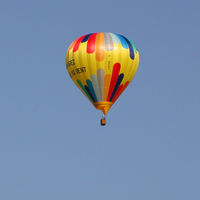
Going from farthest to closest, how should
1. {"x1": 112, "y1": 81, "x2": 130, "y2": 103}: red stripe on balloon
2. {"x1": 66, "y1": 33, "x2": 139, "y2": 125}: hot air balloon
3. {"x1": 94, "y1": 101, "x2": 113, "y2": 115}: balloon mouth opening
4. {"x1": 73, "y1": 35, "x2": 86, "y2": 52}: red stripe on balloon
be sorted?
{"x1": 112, "y1": 81, "x2": 130, "y2": 103}: red stripe on balloon < {"x1": 73, "y1": 35, "x2": 86, "y2": 52}: red stripe on balloon < {"x1": 94, "y1": 101, "x2": 113, "y2": 115}: balloon mouth opening < {"x1": 66, "y1": 33, "x2": 139, "y2": 125}: hot air balloon

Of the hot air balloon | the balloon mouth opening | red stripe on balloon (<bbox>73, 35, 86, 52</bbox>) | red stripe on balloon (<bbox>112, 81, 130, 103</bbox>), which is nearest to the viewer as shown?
the hot air balloon

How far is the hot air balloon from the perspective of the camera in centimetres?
16338

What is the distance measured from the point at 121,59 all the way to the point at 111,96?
161 inches

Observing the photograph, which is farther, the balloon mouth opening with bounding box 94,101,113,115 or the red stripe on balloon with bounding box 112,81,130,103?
the red stripe on balloon with bounding box 112,81,130,103

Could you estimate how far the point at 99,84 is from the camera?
163625 mm

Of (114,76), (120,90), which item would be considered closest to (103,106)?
(120,90)

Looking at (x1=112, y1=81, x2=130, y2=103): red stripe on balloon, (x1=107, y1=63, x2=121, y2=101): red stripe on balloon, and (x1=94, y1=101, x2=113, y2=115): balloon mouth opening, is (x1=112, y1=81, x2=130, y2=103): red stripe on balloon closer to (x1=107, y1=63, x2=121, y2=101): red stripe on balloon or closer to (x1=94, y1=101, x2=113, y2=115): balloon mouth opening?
(x1=107, y1=63, x2=121, y2=101): red stripe on balloon

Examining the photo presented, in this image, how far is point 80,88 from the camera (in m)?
166

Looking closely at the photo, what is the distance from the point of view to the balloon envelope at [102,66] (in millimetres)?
163375

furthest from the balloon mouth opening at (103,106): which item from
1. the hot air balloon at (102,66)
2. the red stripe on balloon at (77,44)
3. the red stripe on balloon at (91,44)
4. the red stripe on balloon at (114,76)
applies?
the red stripe on balloon at (77,44)

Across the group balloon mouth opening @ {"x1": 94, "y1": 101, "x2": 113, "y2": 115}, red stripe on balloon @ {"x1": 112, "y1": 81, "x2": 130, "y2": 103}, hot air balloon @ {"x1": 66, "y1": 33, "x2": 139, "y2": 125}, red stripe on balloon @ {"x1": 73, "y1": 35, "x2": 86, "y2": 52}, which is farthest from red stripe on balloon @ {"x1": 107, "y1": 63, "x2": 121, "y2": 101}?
red stripe on balloon @ {"x1": 73, "y1": 35, "x2": 86, "y2": 52}

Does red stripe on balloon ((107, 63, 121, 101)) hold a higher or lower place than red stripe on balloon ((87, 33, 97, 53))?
lower

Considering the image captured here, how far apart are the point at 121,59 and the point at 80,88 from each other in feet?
18.7

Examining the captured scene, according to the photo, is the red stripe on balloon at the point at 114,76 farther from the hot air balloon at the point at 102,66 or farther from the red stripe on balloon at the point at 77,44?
the red stripe on balloon at the point at 77,44
